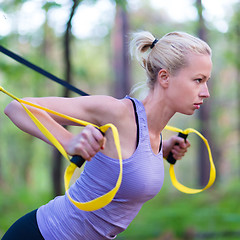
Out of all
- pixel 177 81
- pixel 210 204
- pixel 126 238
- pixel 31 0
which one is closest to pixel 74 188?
pixel 177 81

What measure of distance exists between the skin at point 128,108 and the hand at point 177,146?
1.14ft

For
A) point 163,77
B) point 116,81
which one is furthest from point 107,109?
point 116,81

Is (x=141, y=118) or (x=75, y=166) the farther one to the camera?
(x=141, y=118)

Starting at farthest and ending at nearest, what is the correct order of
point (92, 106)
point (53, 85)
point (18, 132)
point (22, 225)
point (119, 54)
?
1. point (18, 132)
2. point (119, 54)
3. point (53, 85)
4. point (22, 225)
5. point (92, 106)

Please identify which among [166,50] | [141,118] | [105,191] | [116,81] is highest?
[116,81]

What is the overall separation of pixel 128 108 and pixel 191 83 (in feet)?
1.12

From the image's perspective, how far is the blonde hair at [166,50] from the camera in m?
1.88

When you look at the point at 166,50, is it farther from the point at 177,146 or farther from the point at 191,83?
the point at 177,146

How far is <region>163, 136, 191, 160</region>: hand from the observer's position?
2318 mm

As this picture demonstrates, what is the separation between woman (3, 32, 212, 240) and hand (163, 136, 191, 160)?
0.35 metres

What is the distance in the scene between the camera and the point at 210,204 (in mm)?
8422

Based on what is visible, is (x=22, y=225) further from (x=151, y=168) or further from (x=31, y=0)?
(x=31, y=0)

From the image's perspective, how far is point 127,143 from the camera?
1.82 metres

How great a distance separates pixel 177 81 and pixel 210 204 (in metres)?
7.10
